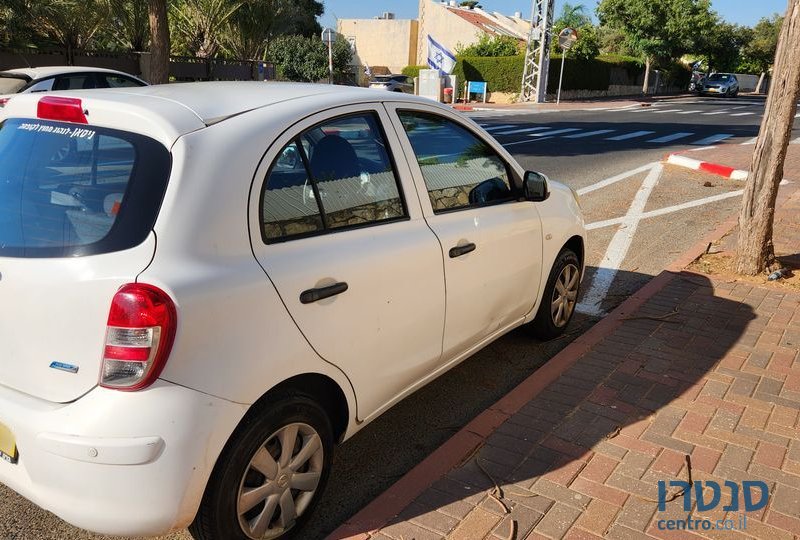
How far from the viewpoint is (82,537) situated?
2732 millimetres

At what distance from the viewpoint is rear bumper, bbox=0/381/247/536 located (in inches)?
82.3

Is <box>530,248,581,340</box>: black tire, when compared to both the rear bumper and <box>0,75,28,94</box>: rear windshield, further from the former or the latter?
<box>0,75,28,94</box>: rear windshield

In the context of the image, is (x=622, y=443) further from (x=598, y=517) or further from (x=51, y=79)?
(x=51, y=79)

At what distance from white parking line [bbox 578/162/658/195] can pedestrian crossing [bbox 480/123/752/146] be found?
3896 mm

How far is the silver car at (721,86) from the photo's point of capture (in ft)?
164

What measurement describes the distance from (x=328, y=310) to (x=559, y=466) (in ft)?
4.55

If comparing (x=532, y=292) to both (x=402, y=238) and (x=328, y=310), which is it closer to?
(x=402, y=238)

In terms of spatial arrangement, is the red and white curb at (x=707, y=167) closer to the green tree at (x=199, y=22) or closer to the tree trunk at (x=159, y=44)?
the tree trunk at (x=159, y=44)

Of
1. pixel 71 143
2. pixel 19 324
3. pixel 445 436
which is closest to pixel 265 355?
pixel 19 324

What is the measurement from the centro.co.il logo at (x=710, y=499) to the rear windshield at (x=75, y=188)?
2359mm

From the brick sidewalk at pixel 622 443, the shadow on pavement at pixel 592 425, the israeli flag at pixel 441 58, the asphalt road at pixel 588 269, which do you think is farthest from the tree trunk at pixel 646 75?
the brick sidewalk at pixel 622 443

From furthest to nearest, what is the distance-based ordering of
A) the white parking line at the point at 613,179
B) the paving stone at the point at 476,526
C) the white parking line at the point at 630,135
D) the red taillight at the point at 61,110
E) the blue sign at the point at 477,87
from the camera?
the blue sign at the point at 477,87, the white parking line at the point at 630,135, the white parking line at the point at 613,179, the paving stone at the point at 476,526, the red taillight at the point at 61,110

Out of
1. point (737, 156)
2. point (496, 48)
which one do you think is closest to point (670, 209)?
point (737, 156)

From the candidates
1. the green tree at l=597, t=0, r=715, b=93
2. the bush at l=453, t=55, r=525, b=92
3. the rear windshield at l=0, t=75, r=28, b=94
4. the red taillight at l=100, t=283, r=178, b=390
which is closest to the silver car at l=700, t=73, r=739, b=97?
the green tree at l=597, t=0, r=715, b=93
